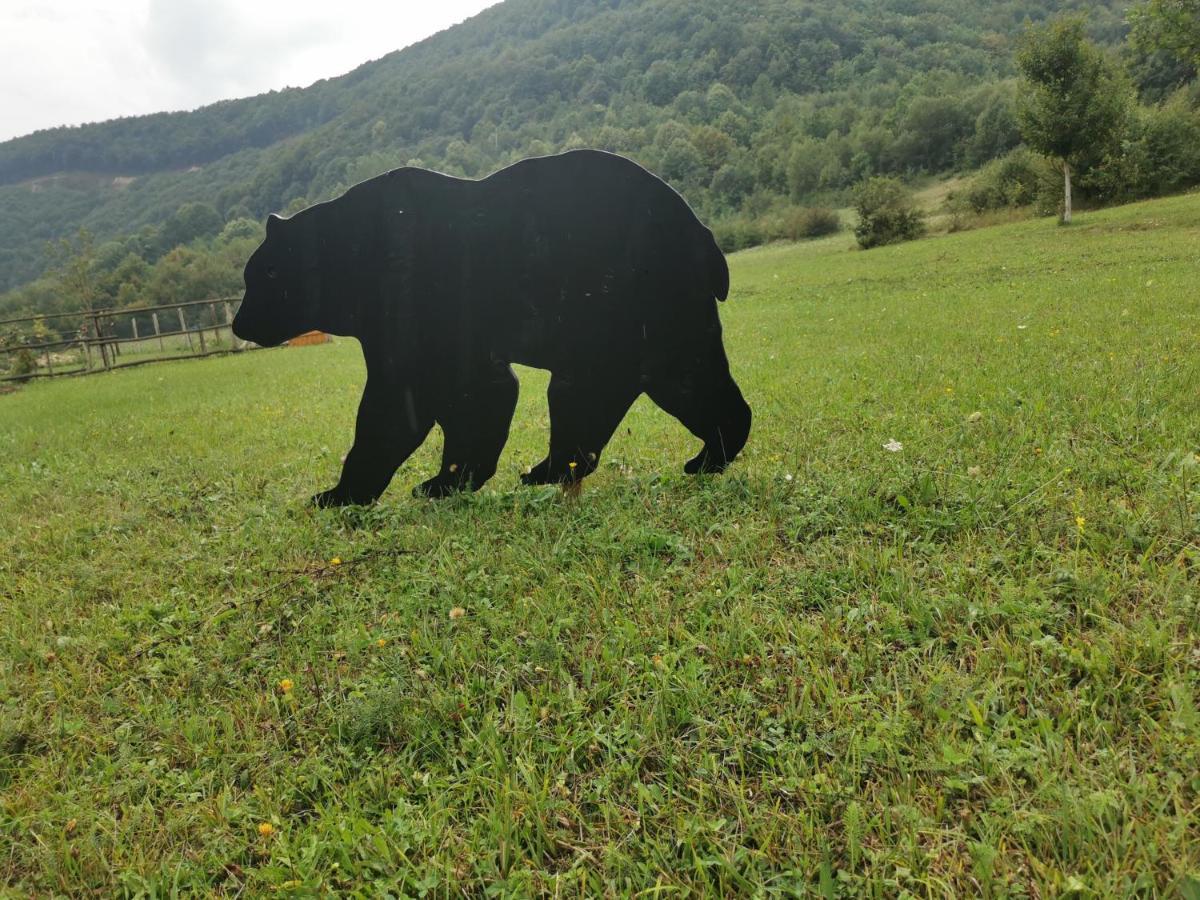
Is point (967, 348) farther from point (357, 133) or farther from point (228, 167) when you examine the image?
point (228, 167)

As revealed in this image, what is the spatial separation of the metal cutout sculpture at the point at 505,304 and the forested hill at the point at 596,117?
5653cm

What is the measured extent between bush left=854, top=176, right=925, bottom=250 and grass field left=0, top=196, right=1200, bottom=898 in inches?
1012

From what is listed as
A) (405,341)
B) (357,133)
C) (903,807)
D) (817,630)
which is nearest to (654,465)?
(405,341)

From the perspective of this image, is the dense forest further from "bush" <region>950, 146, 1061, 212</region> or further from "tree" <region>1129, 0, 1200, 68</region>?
"tree" <region>1129, 0, 1200, 68</region>

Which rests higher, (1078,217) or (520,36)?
(520,36)

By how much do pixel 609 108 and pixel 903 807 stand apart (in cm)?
10974

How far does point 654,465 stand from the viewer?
4480 mm


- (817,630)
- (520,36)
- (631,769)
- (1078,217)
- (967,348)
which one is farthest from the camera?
(520,36)

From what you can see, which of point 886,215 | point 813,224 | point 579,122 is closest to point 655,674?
point 886,215

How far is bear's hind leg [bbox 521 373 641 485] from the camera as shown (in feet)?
12.4

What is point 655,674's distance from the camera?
2.18 meters

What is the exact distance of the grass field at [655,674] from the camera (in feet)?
5.18

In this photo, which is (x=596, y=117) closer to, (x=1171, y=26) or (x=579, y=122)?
(x=579, y=122)

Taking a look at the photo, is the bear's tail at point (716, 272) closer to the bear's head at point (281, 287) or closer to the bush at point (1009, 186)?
the bear's head at point (281, 287)
